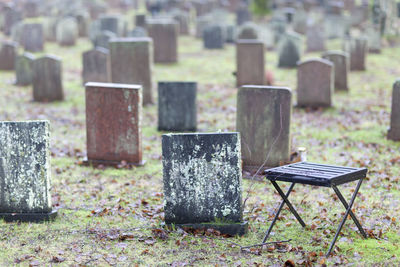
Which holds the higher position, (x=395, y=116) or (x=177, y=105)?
(x=177, y=105)

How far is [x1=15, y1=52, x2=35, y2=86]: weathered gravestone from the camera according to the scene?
54.5ft

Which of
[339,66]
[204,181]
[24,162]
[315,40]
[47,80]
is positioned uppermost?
[315,40]

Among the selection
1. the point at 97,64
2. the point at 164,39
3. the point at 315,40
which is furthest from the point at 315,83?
the point at 315,40

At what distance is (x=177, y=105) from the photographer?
1173 centimetres

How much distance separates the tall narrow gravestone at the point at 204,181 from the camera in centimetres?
624

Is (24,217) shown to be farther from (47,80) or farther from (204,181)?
Result: (47,80)

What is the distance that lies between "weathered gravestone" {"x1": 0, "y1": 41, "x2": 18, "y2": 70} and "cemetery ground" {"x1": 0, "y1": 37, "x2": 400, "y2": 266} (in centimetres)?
491

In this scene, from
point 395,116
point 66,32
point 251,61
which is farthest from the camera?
point 66,32

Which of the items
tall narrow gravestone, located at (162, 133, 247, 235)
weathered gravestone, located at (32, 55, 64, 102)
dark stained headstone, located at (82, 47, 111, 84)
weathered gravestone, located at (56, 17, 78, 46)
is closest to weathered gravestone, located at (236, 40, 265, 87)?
dark stained headstone, located at (82, 47, 111, 84)

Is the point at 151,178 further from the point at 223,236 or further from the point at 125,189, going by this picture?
the point at 223,236

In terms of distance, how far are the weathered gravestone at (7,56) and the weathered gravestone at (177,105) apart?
9156 millimetres

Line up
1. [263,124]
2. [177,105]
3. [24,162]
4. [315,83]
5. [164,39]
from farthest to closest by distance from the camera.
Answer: [164,39], [315,83], [177,105], [263,124], [24,162]

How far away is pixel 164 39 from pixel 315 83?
7.73m

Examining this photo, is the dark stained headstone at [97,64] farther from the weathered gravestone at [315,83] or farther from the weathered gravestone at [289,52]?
the weathered gravestone at [289,52]
